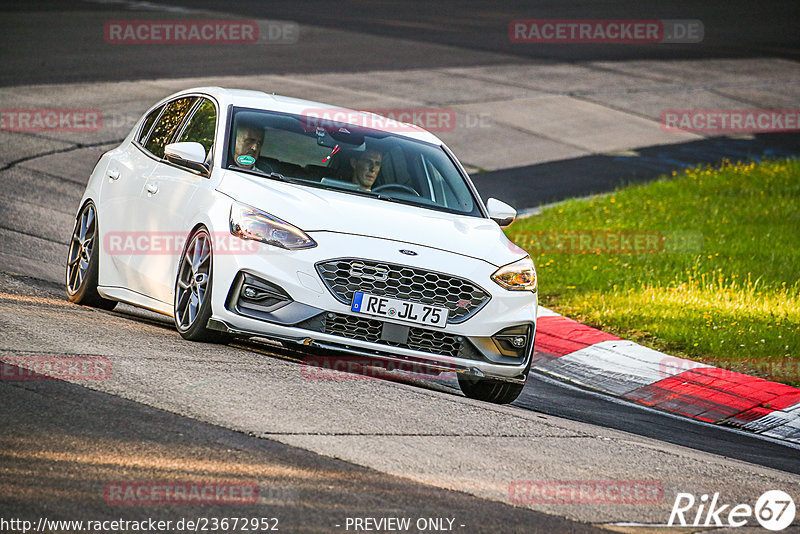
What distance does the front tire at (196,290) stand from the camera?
7590 mm

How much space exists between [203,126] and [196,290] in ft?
5.27

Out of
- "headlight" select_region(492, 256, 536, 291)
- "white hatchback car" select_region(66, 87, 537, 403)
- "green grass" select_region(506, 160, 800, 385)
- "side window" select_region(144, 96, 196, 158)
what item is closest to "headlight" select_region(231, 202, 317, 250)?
"white hatchback car" select_region(66, 87, 537, 403)

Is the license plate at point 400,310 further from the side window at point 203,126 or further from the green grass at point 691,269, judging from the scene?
the green grass at point 691,269

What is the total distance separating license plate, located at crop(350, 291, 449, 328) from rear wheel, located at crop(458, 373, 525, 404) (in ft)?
2.09

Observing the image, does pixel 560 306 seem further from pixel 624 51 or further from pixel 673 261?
pixel 624 51

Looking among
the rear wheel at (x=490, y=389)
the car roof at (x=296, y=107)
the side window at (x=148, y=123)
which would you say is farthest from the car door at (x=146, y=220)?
the rear wheel at (x=490, y=389)

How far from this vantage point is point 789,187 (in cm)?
1789

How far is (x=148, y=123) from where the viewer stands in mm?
9695

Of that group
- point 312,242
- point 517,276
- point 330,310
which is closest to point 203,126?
point 312,242

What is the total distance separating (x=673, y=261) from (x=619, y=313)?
2268 mm

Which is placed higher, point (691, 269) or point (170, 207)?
point (170, 207)

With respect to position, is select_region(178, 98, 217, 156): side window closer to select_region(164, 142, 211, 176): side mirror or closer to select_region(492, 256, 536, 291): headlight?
select_region(164, 142, 211, 176): side mirror

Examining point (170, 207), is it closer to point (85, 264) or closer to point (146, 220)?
point (146, 220)

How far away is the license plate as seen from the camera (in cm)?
738
